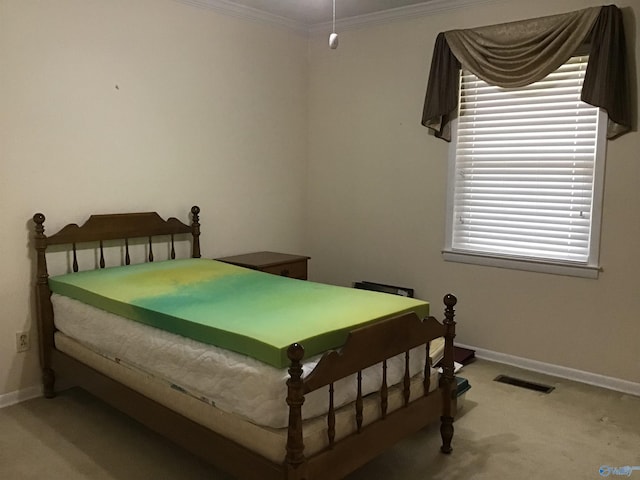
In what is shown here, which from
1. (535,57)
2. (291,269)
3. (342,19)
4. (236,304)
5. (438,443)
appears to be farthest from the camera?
(342,19)

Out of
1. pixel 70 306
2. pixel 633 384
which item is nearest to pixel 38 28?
pixel 70 306

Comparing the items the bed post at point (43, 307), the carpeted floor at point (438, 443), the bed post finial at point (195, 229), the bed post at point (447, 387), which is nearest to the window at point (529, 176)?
the carpeted floor at point (438, 443)

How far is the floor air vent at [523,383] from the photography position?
3.41m

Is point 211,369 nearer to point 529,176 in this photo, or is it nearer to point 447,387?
point 447,387

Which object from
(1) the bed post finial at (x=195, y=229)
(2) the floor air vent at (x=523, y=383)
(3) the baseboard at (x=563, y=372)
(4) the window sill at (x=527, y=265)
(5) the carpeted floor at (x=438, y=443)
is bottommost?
(5) the carpeted floor at (x=438, y=443)

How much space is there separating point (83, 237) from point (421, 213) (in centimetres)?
237

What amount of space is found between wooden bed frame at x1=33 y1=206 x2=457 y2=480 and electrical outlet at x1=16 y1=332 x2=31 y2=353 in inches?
3.1

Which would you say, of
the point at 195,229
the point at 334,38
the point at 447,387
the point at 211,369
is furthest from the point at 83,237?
the point at 447,387

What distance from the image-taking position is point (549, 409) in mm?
3127

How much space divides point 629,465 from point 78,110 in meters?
3.47

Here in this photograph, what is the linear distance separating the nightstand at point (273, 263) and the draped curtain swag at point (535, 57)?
1.40m

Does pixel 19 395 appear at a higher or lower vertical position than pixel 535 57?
Result: lower

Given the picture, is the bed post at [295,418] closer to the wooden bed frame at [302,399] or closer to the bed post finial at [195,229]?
the wooden bed frame at [302,399]

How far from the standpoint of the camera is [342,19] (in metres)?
4.40
